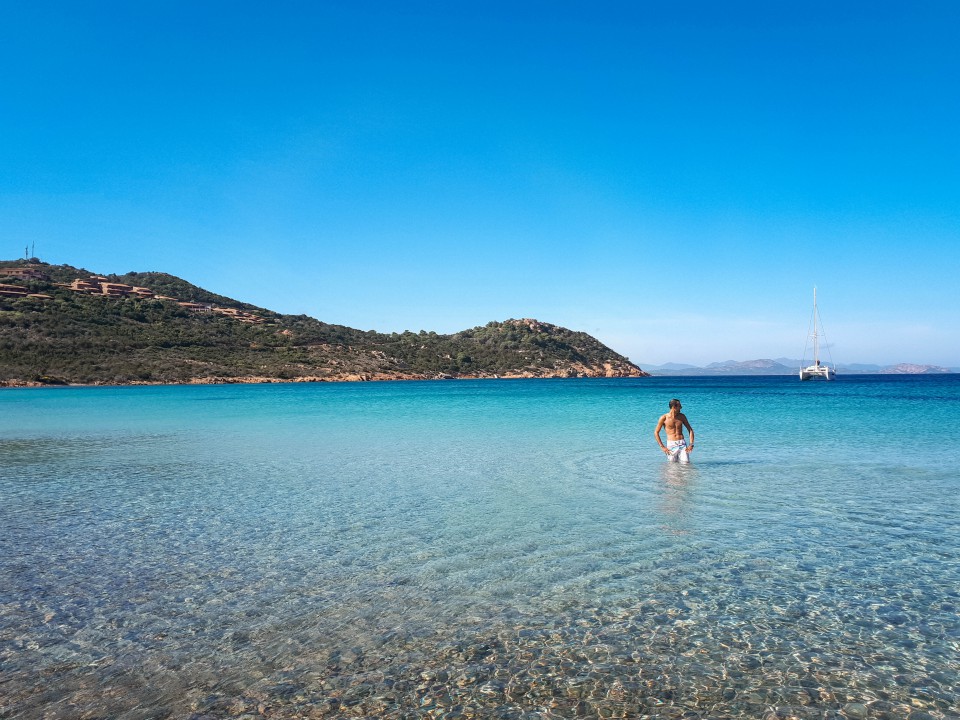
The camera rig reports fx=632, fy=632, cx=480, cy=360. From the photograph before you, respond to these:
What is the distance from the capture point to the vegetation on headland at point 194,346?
285 ft

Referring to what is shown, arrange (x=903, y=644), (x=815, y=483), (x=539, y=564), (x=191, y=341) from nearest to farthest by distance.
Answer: (x=903, y=644) < (x=539, y=564) < (x=815, y=483) < (x=191, y=341)

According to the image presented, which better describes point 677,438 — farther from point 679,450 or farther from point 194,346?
point 194,346

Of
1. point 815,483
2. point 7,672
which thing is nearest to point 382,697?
point 7,672

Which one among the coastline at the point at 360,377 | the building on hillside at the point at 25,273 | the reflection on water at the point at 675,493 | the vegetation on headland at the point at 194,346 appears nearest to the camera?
the reflection on water at the point at 675,493

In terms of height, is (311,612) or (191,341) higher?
(191,341)

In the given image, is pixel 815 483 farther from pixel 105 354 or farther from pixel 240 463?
pixel 105 354

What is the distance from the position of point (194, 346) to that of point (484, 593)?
10837 centimetres

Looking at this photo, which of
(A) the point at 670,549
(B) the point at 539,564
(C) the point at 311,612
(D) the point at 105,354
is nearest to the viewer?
(C) the point at 311,612

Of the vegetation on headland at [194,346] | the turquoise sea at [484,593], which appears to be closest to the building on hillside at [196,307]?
the vegetation on headland at [194,346]

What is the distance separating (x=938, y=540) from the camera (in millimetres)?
8805

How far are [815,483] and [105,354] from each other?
97466 millimetres

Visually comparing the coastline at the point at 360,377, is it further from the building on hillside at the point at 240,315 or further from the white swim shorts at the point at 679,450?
the white swim shorts at the point at 679,450

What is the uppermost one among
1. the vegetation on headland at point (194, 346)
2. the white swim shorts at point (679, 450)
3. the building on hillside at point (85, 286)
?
the building on hillside at point (85, 286)

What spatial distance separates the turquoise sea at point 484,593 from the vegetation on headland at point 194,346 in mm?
82919
